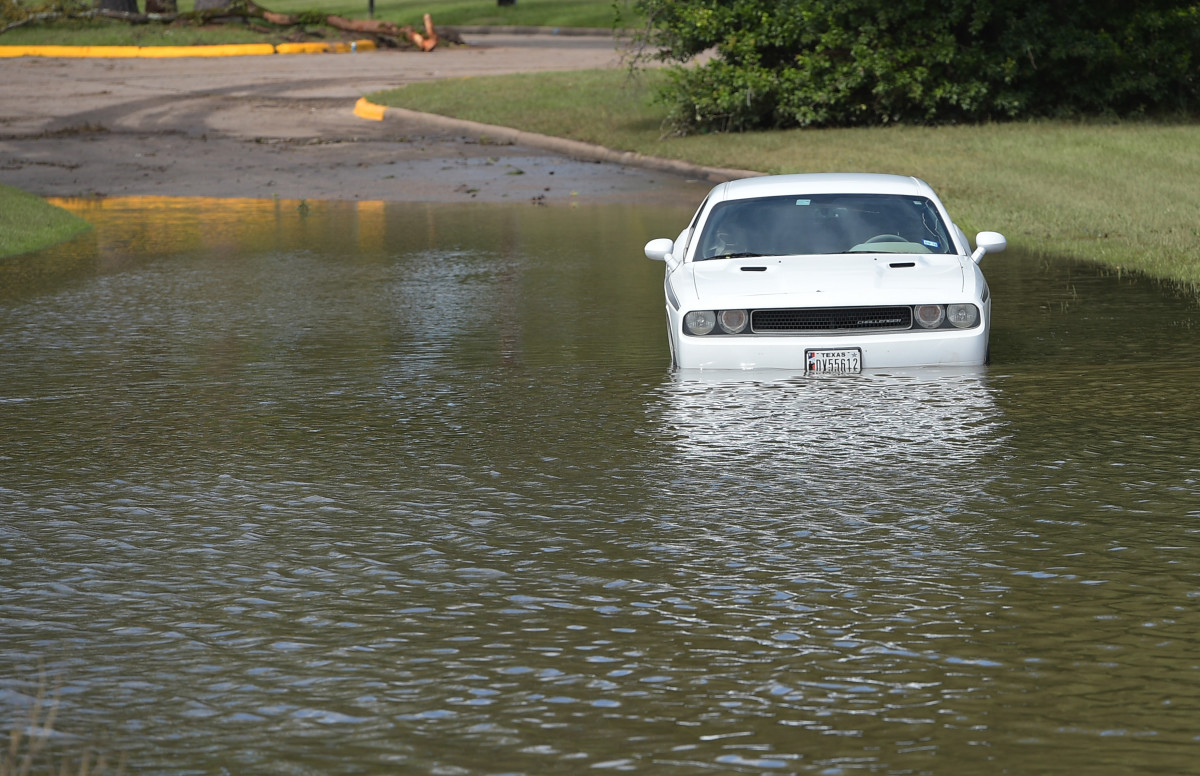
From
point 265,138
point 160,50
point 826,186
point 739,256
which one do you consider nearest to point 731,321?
point 739,256

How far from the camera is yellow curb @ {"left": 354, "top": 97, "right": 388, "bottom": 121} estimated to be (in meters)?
32.2

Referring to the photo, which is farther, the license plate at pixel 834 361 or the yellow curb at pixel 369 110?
the yellow curb at pixel 369 110

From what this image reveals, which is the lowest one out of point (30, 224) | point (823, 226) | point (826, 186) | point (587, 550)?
point (587, 550)

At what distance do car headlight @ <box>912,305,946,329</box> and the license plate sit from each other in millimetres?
389

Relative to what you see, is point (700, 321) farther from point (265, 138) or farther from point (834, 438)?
point (265, 138)

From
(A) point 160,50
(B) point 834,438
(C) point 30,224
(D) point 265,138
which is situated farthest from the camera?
(A) point 160,50

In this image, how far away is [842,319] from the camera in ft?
33.2

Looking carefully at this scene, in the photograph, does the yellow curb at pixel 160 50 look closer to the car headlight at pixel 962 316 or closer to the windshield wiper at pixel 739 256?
the windshield wiper at pixel 739 256

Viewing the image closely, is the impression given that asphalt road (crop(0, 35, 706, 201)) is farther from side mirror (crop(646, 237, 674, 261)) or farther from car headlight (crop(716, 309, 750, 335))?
car headlight (crop(716, 309, 750, 335))

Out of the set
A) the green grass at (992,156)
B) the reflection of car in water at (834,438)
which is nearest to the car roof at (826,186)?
the reflection of car in water at (834,438)

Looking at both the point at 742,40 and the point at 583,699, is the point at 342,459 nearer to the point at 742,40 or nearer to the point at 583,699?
the point at 583,699

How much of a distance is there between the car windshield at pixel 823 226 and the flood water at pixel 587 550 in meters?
0.86

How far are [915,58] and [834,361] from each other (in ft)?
65.7

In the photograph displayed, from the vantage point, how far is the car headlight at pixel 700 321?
1023 centimetres
